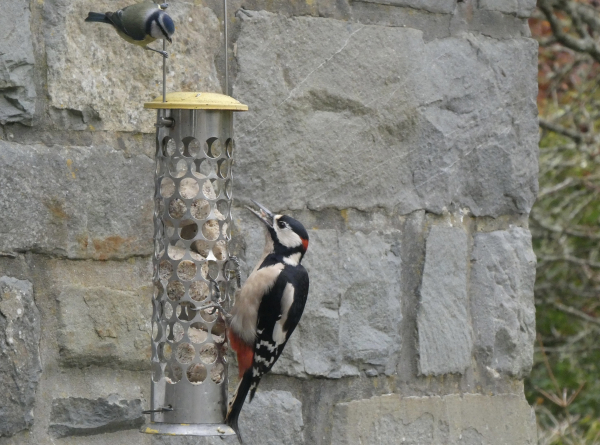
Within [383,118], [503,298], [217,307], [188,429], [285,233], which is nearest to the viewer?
[188,429]

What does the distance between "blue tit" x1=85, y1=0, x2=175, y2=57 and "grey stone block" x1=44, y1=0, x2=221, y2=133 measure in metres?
0.19

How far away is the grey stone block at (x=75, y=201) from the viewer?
7.03 ft

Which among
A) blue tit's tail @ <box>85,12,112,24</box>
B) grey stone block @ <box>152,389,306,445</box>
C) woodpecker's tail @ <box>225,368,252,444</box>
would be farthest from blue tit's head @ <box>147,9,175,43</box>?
grey stone block @ <box>152,389,306,445</box>

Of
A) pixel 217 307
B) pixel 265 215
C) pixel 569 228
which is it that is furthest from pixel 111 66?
pixel 569 228

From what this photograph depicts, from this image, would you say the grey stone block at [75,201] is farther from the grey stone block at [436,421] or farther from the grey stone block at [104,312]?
the grey stone block at [436,421]

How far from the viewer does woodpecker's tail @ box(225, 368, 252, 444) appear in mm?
2240

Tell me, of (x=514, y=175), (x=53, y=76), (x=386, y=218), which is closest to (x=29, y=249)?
(x=53, y=76)

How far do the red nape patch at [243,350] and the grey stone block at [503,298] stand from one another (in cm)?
89

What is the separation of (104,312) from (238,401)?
391 millimetres

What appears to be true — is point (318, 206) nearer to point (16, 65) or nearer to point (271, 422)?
point (271, 422)

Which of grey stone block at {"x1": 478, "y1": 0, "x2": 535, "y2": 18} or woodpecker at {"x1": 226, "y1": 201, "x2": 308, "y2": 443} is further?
grey stone block at {"x1": 478, "y1": 0, "x2": 535, "y2": 18}

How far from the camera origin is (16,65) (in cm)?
213

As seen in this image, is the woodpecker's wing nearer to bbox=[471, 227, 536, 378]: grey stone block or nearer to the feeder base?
the feeder base

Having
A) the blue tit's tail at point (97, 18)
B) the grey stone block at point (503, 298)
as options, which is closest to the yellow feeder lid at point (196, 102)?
the blue tit's tail at point (97, 18)
